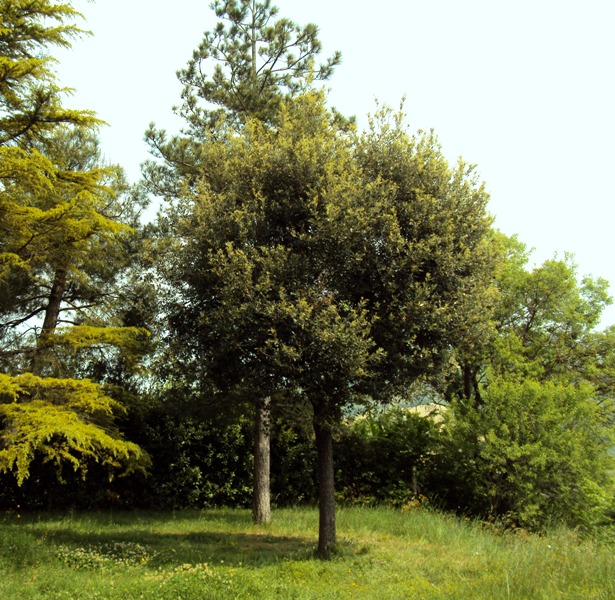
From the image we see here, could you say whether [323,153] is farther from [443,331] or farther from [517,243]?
[517,243]

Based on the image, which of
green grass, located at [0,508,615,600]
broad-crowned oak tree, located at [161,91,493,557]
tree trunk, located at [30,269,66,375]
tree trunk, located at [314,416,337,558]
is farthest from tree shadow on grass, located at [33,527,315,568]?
tree trunk, located at [30,269,66,375]

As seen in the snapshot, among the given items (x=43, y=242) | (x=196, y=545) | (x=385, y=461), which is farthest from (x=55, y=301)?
(x=385, y=461)

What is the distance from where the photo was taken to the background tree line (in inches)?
326

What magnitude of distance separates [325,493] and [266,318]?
3.29 meters

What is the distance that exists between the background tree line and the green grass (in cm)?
110

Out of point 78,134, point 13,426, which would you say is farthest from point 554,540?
point 78,134

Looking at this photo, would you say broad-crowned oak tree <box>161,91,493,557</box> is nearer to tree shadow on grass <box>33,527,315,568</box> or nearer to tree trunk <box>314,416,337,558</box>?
tree trunk <box>314,416,337,558</box>

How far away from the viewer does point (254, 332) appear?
8.10 metres

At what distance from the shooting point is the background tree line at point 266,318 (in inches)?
326

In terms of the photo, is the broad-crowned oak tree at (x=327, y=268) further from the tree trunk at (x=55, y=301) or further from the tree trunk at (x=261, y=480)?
the tree trunk at (x=55, y=301)

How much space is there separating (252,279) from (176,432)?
Answer: 24.4 feet

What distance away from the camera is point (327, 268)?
8.54 meters

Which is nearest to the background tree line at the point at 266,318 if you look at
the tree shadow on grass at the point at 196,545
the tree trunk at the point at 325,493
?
the tree trunk at the point at 325,493

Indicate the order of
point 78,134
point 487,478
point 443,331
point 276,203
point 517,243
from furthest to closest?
point 517,243 < point 78,134 < point 487,478 < point 276,203 < point 443,331
